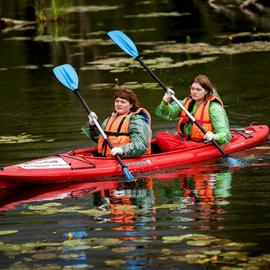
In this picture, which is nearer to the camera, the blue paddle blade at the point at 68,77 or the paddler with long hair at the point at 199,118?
the paddler with long hair at the point at 199,118

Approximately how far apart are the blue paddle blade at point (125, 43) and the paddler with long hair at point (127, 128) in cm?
185

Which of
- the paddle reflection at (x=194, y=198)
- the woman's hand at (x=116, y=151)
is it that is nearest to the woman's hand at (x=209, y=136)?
the paddle reflection at (x=194, y=198)

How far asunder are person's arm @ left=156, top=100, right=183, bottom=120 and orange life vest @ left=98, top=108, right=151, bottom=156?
0.86 metres

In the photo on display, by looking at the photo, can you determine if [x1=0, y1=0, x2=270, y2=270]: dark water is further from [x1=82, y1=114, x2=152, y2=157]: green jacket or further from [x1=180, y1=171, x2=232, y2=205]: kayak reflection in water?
[x1=82, y1=114, x2=152, y2=157]: green jacket

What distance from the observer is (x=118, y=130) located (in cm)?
1067

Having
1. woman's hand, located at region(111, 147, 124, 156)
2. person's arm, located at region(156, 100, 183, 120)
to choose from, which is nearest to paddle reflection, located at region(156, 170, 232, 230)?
woman's hand, located at region(111, 147, 124, 156)

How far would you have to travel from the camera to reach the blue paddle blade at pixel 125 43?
1243 cm

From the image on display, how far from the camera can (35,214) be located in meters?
8.75

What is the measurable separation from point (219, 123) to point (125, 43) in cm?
207

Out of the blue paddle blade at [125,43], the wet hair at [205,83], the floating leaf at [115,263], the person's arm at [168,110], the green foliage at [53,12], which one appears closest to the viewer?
the floating leaf at [115,263]

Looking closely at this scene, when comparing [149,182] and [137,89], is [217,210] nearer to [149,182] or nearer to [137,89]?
[149,182]

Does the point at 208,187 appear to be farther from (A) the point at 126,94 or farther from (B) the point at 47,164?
(B) the point at 47,164

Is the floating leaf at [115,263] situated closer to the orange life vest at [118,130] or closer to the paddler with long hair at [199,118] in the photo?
the orange life vest at [118,130]

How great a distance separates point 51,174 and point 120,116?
43.0 inches
